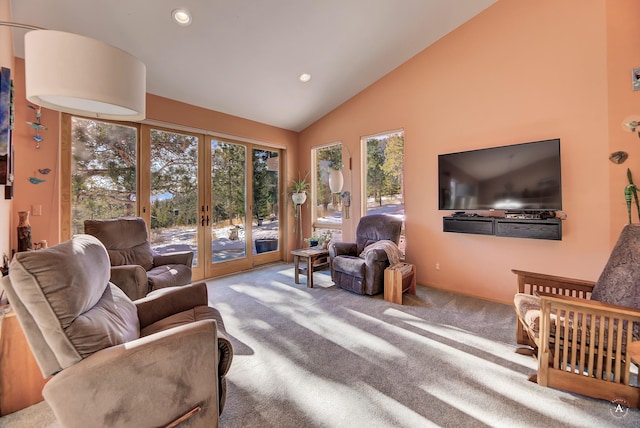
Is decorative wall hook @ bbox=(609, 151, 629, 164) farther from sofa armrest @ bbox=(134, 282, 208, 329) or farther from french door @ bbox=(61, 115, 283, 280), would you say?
french door @ bbox=(61, 115, 283, 280)

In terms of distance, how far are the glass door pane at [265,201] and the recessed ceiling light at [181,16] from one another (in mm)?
2474

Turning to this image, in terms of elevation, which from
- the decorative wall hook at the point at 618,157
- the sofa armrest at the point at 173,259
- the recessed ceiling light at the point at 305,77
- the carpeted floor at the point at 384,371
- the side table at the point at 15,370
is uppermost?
the recessed ceiling light at the point at 305,77

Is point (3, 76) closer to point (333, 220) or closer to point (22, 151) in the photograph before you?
point (22, 151)

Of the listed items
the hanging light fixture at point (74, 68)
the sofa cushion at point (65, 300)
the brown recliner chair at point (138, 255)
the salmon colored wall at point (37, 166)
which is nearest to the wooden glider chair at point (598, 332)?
the sofa cushion at point (65, 300)

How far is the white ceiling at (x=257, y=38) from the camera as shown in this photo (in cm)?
267

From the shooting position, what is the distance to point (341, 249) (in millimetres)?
4195

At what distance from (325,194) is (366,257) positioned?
215 cm

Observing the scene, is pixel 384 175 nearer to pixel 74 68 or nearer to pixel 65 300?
pixel 74 68

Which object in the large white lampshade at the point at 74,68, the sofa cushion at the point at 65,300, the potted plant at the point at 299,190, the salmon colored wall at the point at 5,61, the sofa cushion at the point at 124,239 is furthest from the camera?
the potted plant at the point at 299,190

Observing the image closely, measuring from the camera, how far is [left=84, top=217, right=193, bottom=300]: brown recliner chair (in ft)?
9.65

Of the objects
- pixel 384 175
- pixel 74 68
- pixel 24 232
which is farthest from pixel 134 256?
pixel 384 175

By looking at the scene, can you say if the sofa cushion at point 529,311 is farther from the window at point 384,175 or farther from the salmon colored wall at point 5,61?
the salmon colored wall at point 5,61

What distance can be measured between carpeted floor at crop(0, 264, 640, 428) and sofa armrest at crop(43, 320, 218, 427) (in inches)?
17.4

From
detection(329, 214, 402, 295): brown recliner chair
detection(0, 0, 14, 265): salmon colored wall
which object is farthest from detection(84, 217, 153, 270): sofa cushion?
detection(329, 214, 402, 295): brown recliner chair
